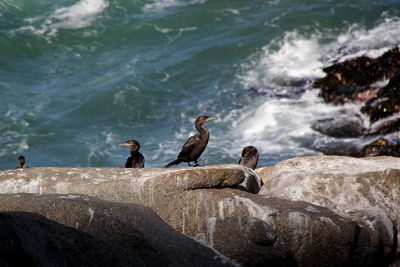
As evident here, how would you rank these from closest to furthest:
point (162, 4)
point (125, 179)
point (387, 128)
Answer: point (125, 179) < point (387, 128) < point (162, 4)

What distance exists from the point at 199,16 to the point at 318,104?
10.8 metres

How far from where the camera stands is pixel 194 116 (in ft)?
71.3

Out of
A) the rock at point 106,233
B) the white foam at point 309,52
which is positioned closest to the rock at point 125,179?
the rock at point 106,233

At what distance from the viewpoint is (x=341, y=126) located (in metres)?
18.7

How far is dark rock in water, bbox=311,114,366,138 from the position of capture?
18.3 meters

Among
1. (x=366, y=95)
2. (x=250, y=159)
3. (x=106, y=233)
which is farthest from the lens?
(x=366, y=95)

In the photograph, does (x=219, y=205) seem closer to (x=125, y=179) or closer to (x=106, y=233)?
(x=125, y=179)

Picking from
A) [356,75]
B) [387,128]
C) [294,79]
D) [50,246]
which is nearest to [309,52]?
[294,79]

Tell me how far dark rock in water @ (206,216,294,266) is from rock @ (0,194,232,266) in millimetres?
324

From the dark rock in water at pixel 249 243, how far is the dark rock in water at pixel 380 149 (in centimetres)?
776

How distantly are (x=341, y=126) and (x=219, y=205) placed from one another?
31.2 ft

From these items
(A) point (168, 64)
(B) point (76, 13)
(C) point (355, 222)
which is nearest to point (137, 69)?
(A) point (168, 64)

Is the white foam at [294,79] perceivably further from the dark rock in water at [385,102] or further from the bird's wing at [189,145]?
the bird's wing at [189,145]

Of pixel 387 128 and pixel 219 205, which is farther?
pixel 387 128
